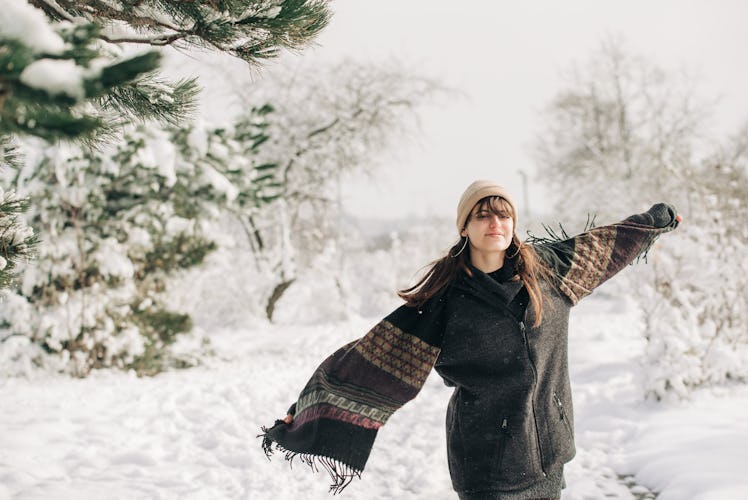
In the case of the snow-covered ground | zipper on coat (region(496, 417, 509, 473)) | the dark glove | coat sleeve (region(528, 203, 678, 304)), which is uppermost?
the dark glove

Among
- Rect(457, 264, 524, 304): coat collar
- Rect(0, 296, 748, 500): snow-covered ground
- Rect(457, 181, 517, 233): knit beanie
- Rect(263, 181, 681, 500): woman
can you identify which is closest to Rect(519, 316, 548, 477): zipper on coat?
Rect(263, 181, 681, 500): woman

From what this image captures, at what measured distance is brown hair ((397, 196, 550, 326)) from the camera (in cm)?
236

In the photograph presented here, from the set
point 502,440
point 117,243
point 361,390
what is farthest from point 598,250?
point 117,243

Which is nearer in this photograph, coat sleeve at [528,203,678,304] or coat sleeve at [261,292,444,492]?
coat sleeve at [261,292,444,492]

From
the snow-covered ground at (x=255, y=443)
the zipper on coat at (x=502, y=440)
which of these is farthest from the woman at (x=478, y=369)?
the snow-covered ground at (x=255, y=443)

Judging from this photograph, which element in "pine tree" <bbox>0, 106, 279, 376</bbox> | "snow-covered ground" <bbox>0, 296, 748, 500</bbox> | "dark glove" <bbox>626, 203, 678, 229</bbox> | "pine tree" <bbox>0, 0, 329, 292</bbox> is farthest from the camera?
"pine tree" <bbox>0, 106, 279, 376</bbox>

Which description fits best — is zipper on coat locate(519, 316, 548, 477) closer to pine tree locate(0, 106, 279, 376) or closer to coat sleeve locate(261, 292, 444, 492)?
coat sleeve locate(261, 292, 444, 492)

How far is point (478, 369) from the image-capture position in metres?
2.34

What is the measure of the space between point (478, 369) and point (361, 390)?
503 mm

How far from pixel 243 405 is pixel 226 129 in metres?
5.12

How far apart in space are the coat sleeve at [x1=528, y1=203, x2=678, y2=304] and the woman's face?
0.28 meters

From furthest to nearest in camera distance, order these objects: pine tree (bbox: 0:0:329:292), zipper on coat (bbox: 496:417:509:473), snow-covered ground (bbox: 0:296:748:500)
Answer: snow-covered ground (bbox: 0:296:748:500), zipper on coat (bbox: 496:417:509:473), pine tree (bbox: 0:0:329:292)

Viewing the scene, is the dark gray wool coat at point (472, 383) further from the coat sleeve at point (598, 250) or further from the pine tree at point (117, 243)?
the pine tree at point (117, 243)

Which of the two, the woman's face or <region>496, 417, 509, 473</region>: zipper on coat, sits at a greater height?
the woman's face
